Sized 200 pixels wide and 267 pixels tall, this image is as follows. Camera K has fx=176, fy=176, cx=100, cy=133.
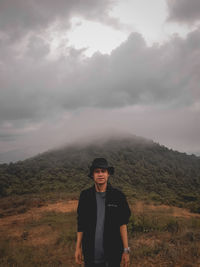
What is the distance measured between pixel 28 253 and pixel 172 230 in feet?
19.0

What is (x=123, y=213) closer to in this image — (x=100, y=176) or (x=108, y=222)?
(x=108, y=222)

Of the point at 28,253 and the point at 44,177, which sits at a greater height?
the point at 28,253

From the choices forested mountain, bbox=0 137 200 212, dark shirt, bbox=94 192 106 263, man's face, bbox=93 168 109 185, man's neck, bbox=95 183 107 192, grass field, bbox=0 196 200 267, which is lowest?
forested mountain, bbox=0 137 200 212

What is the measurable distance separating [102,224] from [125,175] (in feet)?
176

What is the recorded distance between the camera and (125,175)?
54469 mm

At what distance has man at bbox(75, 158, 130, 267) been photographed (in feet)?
8.48

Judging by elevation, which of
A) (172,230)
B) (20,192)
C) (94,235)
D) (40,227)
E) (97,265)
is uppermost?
(94,235)

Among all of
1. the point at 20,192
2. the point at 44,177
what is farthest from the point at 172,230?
the point at 44,177

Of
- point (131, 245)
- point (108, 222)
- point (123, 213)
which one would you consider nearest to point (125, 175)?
point (131, 245)

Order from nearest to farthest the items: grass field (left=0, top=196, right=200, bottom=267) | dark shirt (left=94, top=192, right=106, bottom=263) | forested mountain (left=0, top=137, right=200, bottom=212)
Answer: dark shirt (left=94, top=192, right=106, bottom=263)
grass field (left=0, top=196, right=200, bottom=267)
forested mountain (left=0, top=137, right=200, bottom=212)

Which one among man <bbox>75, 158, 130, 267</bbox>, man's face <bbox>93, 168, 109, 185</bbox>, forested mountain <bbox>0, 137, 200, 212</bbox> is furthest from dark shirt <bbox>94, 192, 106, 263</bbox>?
forested mountain <bbox>0, 137, 200, 212</bbox>

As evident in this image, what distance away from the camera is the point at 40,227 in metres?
9.84

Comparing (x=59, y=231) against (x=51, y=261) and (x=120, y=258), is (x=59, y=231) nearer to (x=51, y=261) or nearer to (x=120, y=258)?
→ (x=51, y=261)

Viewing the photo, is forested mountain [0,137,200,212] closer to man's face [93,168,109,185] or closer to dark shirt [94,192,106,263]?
dark shirt [94,192,106,263]
